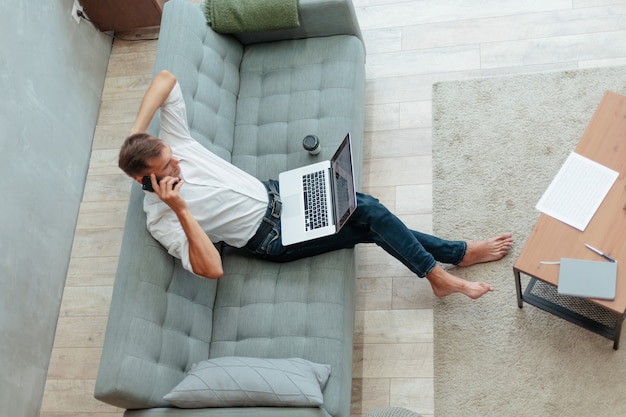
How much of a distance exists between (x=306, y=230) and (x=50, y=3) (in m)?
1.86

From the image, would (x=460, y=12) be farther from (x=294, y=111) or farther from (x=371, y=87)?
(x=294, y=111)

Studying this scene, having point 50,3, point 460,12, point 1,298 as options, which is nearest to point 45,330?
point 1,298

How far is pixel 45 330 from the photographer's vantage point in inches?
138

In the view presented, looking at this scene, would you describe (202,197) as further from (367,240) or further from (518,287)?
(518,287)

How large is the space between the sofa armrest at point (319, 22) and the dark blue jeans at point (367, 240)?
0.90m

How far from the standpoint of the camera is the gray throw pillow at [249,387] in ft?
8.63

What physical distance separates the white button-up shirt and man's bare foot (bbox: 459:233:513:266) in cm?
93

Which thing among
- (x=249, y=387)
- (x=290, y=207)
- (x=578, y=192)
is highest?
(x=578, y=192)

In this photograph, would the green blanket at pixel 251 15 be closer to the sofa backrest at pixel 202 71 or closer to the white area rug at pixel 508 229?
the sofa backrest at pixel 202 71

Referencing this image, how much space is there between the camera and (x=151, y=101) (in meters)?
2.92

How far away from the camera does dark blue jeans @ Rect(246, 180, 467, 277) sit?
10.1 ft

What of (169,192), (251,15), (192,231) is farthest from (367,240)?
(251,15)

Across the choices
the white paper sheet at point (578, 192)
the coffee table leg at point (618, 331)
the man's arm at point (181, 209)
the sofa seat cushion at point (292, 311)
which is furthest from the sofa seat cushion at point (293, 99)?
the coffee table leg at point (618, 331)

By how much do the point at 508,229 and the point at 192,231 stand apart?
1.46 m
